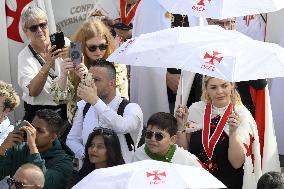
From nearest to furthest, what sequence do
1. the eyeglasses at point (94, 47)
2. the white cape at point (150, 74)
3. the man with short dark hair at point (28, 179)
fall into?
1. the man with short dark hair at point (28, 179)
2. the eyeglasses at point (94, 47)
3. the white cape at point (150, 74)

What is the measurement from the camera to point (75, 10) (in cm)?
A: 830

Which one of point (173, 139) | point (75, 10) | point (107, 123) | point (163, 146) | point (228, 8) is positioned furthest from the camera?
point (75, 10)

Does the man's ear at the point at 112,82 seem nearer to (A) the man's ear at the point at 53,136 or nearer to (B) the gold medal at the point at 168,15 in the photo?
(A) the man's ear at the point at 53,136

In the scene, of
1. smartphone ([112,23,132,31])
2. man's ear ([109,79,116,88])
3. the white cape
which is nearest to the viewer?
man's ear ([109,79,116,88])

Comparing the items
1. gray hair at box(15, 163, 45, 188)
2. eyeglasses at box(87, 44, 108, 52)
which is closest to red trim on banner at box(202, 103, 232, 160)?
eyeglasses at box(87, 44, 108, 52)

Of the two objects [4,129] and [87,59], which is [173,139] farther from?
[4,129]

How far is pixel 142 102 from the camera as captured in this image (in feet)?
23.8

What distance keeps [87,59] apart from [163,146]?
146 cm

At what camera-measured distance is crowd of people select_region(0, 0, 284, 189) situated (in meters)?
5.53

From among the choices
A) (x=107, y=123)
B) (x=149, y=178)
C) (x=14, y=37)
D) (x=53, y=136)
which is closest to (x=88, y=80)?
(x=107, y=123)

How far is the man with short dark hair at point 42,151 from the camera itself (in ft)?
18.0

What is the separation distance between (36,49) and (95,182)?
10.0 feet

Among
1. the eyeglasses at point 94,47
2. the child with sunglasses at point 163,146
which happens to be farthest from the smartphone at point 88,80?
the eyeglasses at point 94,47

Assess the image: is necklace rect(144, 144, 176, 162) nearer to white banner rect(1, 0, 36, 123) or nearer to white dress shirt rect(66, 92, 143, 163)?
white dress shirt rect(66, 92, 143, 163)
